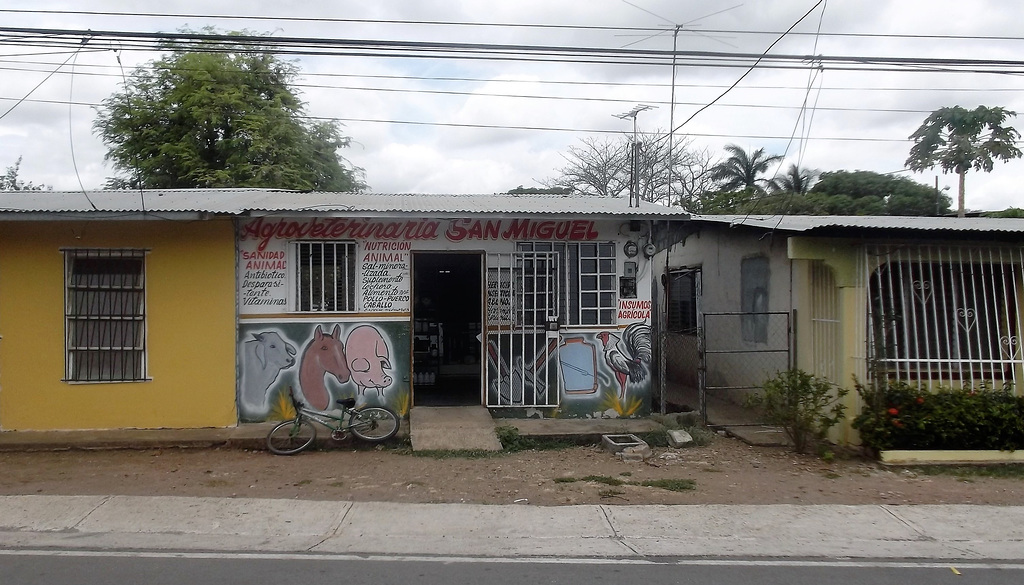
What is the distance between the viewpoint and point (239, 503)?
23.9 feet

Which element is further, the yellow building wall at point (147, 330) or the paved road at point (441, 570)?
the yellow building wall at point (147, 330)

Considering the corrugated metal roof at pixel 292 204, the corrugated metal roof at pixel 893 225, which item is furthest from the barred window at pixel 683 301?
the corrugated metal roof at pixel 292 204

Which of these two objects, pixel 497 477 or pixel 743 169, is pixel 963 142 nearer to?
pixel 743 169

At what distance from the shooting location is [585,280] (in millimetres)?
10805

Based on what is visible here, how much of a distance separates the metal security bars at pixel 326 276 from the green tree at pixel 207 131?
16.0 meters

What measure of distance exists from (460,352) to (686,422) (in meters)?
5.44

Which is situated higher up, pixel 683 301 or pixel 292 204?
pixel 292 204

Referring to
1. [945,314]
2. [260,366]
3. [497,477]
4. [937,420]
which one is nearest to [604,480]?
[497,477]

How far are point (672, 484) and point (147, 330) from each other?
6.68m

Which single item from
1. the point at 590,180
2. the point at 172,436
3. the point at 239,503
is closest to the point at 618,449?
the point at 239,503

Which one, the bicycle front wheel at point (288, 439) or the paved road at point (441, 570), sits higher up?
the bicycle front wheel at point (288, 439)

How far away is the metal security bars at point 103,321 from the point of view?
10008 millimetres

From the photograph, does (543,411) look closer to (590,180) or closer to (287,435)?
(287,435)

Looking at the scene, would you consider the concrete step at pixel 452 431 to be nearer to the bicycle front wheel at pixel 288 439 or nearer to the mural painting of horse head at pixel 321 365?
the mural painting of horse head at pixel 321 365
